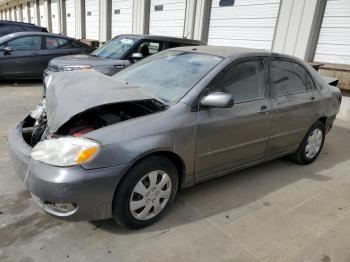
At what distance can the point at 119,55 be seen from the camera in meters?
7.23

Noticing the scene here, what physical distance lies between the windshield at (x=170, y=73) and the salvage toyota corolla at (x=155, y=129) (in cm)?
1

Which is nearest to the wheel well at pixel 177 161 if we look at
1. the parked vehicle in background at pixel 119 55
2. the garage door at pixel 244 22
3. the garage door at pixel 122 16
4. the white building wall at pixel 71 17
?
the parked vehicle in background at pixel 119 55

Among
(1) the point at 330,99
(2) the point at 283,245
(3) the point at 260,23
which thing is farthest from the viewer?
(3) the point at 260,23

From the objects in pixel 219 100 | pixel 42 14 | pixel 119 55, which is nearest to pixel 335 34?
pixel 119 55

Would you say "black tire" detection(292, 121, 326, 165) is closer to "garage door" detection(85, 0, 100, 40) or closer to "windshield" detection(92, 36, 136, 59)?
"windshield" detection(92, 36, 136, 59)

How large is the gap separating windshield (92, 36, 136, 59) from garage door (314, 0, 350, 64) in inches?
174

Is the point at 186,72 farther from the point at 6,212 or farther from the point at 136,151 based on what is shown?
the point at 6,212

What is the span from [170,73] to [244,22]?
6659mm

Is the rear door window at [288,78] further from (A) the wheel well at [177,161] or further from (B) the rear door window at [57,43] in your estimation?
(B) the rear door window at [57,43]

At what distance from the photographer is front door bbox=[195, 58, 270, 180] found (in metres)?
3.03

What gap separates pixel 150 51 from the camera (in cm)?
750

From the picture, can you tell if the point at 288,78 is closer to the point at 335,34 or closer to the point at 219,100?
the point at 219,100

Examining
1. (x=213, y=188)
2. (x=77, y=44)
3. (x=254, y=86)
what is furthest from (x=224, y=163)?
(x=77, y=44)

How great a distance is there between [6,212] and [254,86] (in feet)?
8.86
